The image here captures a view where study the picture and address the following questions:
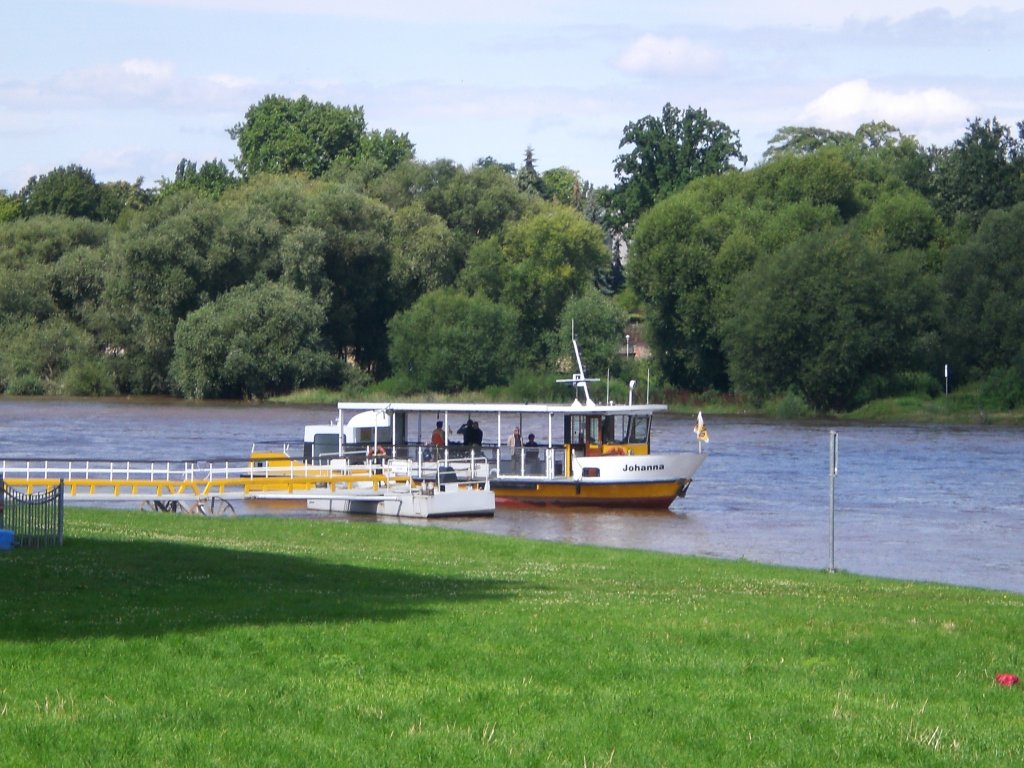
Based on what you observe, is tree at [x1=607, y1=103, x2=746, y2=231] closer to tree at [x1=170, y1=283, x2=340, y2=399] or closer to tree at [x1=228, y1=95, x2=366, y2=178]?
tree at [x1=228, y1=95, x2=366, y2=178]

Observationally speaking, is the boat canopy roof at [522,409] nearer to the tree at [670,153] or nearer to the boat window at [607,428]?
the boat window at [607,428]

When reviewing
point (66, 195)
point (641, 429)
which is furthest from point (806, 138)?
point (641, 429)

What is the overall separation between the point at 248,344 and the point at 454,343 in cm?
1216

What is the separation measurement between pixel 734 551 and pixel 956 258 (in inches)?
2218

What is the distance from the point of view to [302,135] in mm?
142750

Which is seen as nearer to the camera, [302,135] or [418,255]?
[418,255]

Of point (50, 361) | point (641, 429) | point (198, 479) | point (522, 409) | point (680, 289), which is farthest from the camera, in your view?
point (680, 289)

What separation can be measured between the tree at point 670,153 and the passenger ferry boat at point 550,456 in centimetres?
8135

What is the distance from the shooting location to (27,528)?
20297 millimetres

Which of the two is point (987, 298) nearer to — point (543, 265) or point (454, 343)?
point (543, 265)

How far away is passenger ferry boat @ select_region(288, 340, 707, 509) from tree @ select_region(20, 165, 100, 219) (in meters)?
88.1

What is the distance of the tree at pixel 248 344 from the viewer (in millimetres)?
85312

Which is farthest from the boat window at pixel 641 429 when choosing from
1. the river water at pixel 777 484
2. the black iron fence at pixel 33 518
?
the black iron fence at pixel 33 518

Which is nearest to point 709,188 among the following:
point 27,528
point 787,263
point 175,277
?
point 787,263
